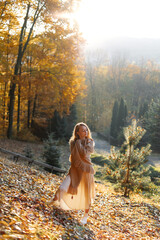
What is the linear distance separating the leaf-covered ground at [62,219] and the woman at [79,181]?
13.1 inches

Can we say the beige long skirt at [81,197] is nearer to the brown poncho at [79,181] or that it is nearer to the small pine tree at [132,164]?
the brown poncho at [79,181]

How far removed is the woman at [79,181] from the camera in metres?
4.77

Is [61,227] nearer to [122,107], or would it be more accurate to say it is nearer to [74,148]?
[74,148]

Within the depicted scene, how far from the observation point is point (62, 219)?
468cm

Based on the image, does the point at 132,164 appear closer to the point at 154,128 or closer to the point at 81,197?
the point at 81,197

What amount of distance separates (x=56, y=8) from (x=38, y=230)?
488 inches

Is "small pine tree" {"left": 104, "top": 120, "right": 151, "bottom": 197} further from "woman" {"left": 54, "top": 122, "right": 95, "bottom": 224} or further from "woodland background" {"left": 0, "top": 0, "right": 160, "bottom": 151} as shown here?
"woman" {"left": 54, "top": 122, "right": 95, "bottom": 224}

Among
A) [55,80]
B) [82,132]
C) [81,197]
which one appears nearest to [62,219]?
[81,197]

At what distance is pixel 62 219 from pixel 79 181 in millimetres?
836

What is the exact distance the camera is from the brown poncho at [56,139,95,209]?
4766 mm

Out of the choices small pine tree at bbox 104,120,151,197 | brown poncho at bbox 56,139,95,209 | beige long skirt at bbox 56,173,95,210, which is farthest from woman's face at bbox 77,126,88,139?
small pine tree at bbox 104,120,151,197

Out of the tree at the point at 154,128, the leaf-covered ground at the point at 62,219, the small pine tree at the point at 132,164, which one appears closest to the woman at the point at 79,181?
the leaf-covered ground at the point at 62,219

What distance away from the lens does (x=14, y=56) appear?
64.6 ft

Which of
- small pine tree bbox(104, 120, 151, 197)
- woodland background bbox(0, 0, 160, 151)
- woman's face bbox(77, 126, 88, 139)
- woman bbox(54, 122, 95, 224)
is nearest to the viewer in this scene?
woman bbox(54, 122, 95, 224)
